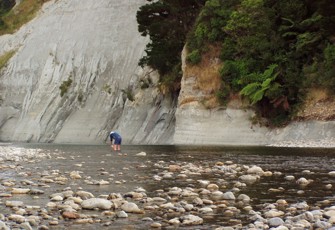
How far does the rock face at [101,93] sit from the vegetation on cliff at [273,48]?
1.58 meters

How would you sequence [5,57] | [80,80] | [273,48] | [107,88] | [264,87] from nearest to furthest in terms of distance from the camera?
1. [264,87]
2. [273,48]
3. [107,88]
4. [80,80]
5. [5,57]

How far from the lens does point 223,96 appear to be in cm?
3688

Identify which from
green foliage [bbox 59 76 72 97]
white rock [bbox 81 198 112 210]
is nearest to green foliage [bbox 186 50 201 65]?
green foliage [bbox 59 76 72 97]

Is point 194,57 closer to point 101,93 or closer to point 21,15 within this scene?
point 101,93

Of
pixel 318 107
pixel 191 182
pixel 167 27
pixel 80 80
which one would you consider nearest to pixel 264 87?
pixel 318 107

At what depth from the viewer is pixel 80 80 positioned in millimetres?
57250

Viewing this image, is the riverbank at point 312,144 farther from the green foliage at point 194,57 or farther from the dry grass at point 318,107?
the green foliage at point 194,57

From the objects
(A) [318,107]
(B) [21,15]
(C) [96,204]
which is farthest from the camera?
(B) [21,15]

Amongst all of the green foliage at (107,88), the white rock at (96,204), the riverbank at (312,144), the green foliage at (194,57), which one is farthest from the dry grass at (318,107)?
the green foliage at (107,88)

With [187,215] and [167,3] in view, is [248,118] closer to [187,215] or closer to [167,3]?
[167,3]

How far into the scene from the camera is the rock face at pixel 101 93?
120ft

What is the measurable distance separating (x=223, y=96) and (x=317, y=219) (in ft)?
94.4

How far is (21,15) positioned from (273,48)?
4952cm

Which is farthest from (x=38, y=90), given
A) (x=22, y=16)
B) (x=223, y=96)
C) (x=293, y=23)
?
(x=293, y=23)
